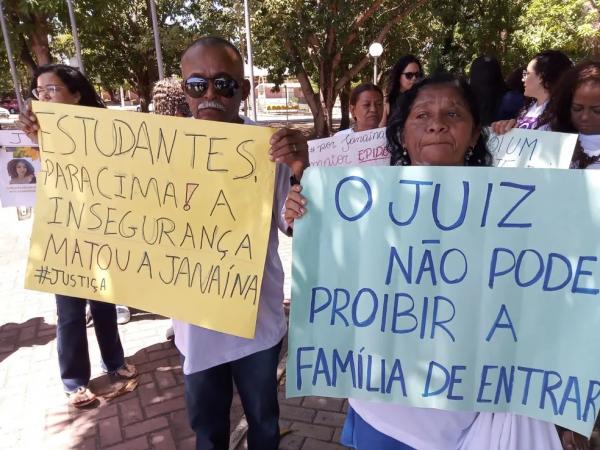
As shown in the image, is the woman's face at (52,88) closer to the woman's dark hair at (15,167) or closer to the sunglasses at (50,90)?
the sunglasses at (50,90)

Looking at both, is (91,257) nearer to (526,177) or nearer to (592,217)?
(526,177)

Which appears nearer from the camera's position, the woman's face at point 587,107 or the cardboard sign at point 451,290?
the cardboard sign at point 451,290

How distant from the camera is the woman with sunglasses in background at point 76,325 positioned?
235 cm

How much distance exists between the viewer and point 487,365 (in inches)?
50.9

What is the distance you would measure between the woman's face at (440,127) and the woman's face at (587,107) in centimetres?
112

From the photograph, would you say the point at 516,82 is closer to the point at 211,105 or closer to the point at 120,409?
the point at 211,105

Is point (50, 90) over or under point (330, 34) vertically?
under

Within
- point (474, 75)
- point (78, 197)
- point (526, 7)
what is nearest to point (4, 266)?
point (78, 197)

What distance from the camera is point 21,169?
9.81 ft

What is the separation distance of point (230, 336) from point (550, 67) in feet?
9.64

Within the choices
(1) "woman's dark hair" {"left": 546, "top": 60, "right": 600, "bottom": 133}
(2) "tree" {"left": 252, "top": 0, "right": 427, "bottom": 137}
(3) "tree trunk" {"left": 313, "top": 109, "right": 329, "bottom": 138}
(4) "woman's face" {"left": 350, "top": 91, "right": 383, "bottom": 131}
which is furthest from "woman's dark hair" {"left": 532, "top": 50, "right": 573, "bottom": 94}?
(3) "tree trunk" {"left": 313, "top": 109, "right": 329, "bottom": 138}

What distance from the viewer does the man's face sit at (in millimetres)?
1593

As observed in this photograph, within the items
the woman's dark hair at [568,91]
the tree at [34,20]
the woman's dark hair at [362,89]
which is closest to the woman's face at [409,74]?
the woman's dark hair at [362,89]

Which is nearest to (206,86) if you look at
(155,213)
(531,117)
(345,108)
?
(155,213)
